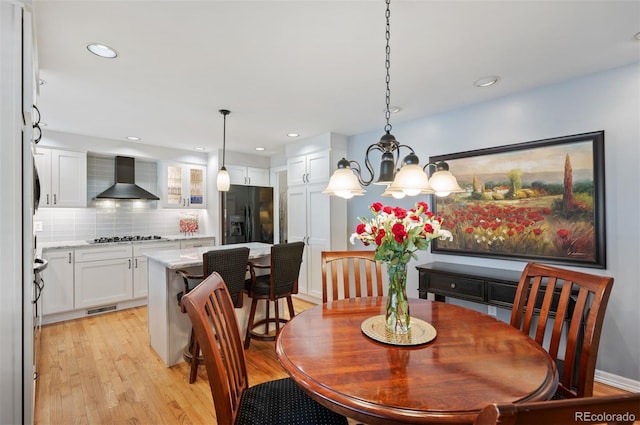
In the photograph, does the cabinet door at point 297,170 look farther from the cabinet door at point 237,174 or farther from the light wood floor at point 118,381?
the light wood floor at point 118,381

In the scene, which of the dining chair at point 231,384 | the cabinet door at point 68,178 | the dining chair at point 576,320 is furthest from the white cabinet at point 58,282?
the dining chair at point 576,320

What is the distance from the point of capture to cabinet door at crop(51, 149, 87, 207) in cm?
384

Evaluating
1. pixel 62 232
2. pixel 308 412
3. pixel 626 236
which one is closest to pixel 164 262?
pixel 308 412

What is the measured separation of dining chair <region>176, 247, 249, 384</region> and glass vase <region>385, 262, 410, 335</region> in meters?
1.43

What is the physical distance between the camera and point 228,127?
3.78 meters

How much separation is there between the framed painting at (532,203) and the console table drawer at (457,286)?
424 mm

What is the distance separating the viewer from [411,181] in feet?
4.32

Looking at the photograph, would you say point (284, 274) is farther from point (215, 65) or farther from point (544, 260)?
point (544, 260)

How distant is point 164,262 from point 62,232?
9.02ft

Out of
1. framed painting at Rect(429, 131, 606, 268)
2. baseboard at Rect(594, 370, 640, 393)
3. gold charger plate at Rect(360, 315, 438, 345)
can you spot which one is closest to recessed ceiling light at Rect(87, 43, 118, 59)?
gold charger plate at Rect(360, 315, 438, 345)

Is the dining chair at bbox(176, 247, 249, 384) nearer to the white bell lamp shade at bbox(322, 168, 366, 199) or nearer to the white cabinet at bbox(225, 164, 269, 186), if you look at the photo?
the white bell lamp shade at bbox(322, 168, 366, 199)

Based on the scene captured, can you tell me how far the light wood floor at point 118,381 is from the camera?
200cm

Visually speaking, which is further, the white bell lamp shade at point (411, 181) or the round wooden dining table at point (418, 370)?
the white bell lamp shade at point (411, 181)

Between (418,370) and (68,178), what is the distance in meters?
4.72
